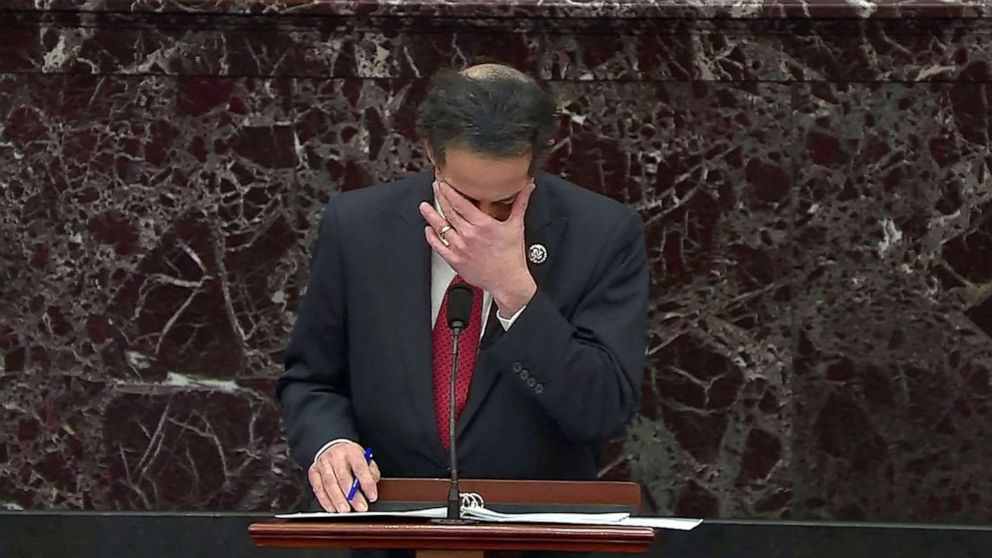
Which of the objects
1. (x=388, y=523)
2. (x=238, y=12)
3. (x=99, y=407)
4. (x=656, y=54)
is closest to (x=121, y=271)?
(x=99, y=407)

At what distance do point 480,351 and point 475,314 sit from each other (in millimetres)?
91

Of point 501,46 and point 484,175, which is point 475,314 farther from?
point 501,46

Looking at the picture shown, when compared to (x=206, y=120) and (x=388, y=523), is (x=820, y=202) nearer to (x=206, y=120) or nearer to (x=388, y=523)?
(x=206, y=120)

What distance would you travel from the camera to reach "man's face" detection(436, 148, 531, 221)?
3029 millimetres

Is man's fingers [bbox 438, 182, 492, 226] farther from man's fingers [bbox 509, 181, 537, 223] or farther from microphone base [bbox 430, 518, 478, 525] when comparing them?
microphone base [bbox 430, 518, 478, 525]

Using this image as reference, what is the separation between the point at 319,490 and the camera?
2947mm

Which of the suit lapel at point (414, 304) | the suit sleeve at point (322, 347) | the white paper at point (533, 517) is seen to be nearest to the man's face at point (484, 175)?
the suit lapel at point (414, 304)

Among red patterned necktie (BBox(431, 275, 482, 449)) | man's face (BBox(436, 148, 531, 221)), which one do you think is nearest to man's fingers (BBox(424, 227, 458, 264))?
man's face (BBox(436, 148, 531, 221))

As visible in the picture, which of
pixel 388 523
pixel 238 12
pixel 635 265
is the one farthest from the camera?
pixel 238 12

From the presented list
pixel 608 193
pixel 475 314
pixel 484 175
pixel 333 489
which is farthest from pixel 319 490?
pixel 608 193

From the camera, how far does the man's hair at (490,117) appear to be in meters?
3.03

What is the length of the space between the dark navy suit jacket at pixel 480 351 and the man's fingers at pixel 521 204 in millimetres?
148

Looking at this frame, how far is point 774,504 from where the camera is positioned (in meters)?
5.01

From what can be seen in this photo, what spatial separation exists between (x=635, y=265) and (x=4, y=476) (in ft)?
8.08
